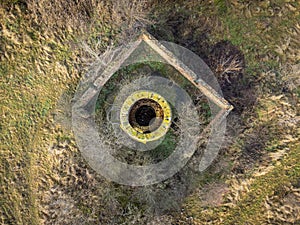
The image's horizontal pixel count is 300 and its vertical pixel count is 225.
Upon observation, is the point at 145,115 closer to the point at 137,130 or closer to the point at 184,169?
the point at 137,130

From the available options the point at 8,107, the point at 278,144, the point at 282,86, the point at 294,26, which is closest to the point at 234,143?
the point at 278,144

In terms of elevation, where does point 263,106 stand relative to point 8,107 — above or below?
below

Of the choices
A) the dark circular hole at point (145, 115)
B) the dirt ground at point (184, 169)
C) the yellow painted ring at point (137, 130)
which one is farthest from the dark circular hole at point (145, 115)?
the dirt ground at point (184, 169)

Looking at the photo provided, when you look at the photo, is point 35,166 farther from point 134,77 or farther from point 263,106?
point 263,106

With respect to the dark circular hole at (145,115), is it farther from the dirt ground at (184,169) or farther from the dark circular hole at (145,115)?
the dirt ground at (184,169)

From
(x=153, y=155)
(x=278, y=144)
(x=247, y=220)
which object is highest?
(x=153, y=155)
